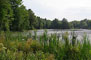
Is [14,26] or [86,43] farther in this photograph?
[14,26]

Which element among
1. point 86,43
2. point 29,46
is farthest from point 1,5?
point 86,43

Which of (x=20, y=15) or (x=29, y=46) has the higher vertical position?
(x=20, y=15)

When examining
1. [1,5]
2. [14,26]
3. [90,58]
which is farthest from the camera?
[14,26]

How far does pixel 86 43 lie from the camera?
3785 mm

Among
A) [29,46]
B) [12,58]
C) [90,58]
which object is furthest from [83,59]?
[12,58]

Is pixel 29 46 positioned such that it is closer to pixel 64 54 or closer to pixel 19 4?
pixel 64 54

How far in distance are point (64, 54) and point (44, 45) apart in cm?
87

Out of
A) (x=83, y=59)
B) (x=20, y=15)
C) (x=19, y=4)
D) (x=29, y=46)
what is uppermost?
(x=19, y=4)

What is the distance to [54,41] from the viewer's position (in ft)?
14.0

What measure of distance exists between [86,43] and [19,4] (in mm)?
22062

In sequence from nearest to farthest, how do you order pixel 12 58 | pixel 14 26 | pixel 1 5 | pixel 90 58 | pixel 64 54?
pixel 12 58 < pixel 90 58 < pixel 64 54 < pixel 1 5 < pixel 14 26

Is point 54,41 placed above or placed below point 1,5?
below

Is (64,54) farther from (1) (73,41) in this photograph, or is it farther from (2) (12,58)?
(2) (12,58)

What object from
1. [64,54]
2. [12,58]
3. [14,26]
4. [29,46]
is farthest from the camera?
[14,26]
